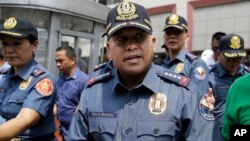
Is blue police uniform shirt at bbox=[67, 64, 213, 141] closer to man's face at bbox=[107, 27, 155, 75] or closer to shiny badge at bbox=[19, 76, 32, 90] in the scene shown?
man's face at bbox=[107, 27, 155, 75]

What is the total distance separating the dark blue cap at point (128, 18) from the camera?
185 centimetres

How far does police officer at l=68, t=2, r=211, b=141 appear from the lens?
6.03ft

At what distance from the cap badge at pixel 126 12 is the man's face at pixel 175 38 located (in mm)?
1895

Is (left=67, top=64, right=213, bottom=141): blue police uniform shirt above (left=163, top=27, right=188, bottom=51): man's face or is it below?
below

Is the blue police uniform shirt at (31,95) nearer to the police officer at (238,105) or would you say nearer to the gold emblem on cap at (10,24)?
the gold emblem on cap at (10,24)

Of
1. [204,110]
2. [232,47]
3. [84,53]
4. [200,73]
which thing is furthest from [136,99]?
[84,53]

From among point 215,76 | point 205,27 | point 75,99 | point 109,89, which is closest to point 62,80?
point 75,99

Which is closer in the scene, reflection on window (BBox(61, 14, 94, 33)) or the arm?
the arm

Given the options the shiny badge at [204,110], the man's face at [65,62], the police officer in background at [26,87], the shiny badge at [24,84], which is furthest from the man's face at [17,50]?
the man's face at [65,62]

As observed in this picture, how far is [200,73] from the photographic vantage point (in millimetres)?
3531

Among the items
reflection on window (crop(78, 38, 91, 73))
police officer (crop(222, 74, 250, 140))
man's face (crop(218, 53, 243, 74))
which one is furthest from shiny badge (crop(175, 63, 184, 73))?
reflection on window (crop(78, 38, 91, 73))

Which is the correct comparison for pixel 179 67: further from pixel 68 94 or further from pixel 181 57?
pixel 68 94

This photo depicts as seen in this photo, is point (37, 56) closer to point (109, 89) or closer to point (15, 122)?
point (15, 122)

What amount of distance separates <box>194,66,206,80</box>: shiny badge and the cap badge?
1.75 m
